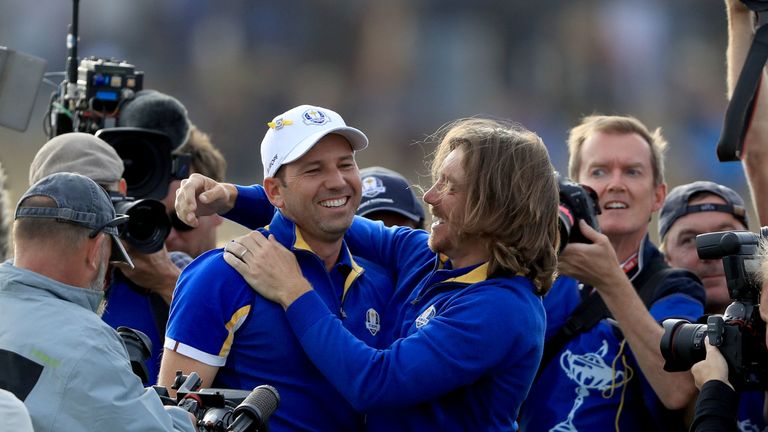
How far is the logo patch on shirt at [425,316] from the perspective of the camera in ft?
10.1

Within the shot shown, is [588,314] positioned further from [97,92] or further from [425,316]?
[97,92]

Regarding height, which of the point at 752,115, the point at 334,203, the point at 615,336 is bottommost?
the point at 615,336

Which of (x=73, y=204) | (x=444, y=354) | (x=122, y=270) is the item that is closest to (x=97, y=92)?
(x=122, y=270)

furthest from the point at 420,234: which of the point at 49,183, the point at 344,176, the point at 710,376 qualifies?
the point at 49,183

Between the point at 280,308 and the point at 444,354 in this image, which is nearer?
the point at 444,354

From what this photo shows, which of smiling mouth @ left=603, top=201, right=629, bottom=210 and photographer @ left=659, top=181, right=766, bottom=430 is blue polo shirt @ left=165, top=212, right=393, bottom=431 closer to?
smiling mouth @ left=603, top=201, right=629, bottom=210

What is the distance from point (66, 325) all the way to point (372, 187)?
2.07 metres

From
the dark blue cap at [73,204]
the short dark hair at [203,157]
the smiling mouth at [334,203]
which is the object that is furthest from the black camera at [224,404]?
the short dark hair at [203,157]

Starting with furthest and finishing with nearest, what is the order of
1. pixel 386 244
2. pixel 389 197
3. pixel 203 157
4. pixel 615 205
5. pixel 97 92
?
pixel 203 157 < pixel 97 92 < pixel 389 197 < pixel 615 205 < pixel 386 244

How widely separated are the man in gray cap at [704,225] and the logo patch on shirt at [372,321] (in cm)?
169

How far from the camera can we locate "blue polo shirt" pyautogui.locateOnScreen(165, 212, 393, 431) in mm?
3027

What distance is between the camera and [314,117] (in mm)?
3223

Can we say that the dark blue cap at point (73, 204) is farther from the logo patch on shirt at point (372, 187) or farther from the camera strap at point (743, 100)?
the camera strap at point (743, 100)

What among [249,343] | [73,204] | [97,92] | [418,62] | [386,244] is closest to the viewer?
[73,204]
